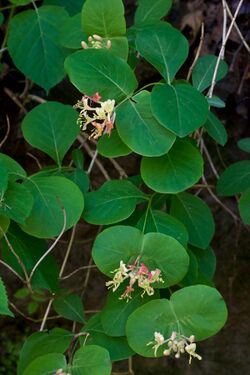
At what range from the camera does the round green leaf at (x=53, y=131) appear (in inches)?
47.6

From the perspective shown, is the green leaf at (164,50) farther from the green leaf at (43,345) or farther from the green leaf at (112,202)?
the green leaf at (43,345)

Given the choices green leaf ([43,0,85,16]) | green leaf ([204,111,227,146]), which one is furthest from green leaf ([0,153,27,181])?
green leaf ([43,0,85,16])

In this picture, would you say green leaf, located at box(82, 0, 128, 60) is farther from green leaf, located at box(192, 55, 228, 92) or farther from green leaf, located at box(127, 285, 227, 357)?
green leaf, located at box(127, 285, 227, 357)

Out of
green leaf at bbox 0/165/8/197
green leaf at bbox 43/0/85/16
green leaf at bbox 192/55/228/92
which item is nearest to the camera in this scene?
green leaf at bbox 0/165/8/197

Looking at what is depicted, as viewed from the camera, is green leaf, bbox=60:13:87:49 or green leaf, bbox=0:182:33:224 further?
green leaf, bbox=60:13:87:49

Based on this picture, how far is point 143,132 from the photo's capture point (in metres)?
1.02

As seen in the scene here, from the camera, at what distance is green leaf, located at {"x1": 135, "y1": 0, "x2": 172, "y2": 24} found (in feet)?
4.12

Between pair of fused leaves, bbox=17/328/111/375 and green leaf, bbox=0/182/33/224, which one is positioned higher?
green leaf, bbox=0/182/33/224

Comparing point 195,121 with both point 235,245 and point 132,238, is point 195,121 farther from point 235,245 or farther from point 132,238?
point 235,245

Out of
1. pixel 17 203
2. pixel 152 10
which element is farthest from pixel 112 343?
pixel 152 10

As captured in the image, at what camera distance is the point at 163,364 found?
1.78 meters

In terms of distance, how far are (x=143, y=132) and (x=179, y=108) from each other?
6cm

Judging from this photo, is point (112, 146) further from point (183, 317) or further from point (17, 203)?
point (183, 317)

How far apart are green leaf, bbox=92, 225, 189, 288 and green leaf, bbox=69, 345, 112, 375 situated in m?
0.12
